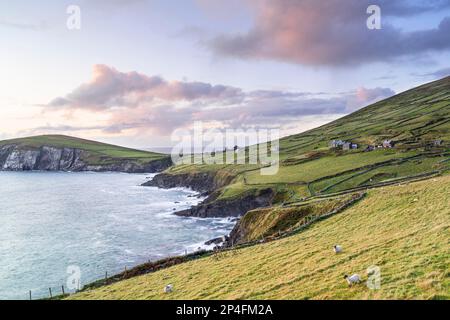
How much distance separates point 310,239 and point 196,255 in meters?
15.5

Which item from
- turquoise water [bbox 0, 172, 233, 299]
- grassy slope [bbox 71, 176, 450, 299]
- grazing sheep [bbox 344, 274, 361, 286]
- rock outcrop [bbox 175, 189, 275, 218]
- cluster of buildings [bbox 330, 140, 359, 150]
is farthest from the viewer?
cluster of buildings [bbox 330, 140, 359, 150]

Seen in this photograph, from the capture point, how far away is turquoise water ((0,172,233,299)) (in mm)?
60656

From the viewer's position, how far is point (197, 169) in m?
170

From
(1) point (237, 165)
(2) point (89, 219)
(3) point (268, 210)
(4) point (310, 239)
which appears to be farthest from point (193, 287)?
(1) point (237, 165)

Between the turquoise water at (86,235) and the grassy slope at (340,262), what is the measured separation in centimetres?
2698

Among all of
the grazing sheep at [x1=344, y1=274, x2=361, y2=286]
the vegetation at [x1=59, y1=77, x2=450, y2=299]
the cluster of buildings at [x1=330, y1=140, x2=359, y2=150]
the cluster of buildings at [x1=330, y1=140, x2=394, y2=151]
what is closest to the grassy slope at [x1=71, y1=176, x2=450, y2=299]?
the vegetation at [x1=59, y1=77, x2=450, y2=299]

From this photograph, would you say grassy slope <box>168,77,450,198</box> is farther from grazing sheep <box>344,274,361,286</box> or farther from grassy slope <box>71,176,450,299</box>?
grazing sheep <box>344,274,361,286</box>

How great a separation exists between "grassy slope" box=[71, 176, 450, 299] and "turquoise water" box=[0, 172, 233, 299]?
1062 inches

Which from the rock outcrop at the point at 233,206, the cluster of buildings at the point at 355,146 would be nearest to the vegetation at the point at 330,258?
the rock outcrop at the point at 233,206

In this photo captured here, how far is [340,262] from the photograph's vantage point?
26.5 metres

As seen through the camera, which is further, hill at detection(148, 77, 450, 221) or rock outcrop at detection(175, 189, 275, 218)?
rock outcrop at detection(175, 189, 275, 218)

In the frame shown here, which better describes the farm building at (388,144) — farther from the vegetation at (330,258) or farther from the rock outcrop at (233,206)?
the vegetation at (330,258)

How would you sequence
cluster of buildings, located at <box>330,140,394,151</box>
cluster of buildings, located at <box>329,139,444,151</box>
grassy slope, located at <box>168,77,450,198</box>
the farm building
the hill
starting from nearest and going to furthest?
the hill
grassy slope, located at <box>168,77,450,198</box>
cluster of buildings, located at <box>329,139,444,151</box>
the farm building
cluster of buildings, located at <box>330,140,394,151</box>

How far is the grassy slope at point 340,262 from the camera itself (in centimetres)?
2023
